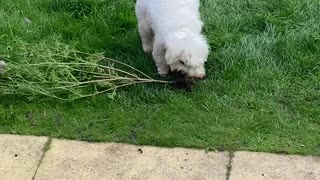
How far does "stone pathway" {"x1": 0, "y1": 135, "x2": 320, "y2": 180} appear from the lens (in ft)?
13.6


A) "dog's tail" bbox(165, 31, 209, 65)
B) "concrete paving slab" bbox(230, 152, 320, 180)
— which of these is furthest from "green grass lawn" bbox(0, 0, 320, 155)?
"dog's tail" bbox(165, 31, 209, 65)

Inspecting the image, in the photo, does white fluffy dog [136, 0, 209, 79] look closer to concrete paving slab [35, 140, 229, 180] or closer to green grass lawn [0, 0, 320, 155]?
green grass lawn [0, 0, 320, 155]

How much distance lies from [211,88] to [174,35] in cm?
48

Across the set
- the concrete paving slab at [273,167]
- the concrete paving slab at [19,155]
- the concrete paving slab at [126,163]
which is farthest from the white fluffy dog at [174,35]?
the concrete paving slab at [19,155]

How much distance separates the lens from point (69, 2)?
6.23m

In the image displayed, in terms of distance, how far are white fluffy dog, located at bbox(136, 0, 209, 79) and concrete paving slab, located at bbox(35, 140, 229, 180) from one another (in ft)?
2.43

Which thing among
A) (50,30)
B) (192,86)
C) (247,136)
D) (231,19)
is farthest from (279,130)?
(50,30)

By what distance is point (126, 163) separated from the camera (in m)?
4.29

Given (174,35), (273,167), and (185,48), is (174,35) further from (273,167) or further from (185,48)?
(273,167)

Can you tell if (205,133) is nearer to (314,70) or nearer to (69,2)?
(314,70)

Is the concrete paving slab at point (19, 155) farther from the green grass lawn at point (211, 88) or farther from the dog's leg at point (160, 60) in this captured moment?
the dog's leg at point (160, 60)

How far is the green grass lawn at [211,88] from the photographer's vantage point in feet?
14.9

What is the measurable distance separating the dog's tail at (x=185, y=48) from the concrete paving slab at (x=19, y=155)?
1.07 metres

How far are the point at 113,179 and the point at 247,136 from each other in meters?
0.95
